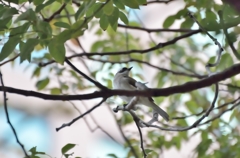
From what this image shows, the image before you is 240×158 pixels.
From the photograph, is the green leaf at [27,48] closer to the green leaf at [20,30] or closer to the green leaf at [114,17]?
the green leaf at [20,30]

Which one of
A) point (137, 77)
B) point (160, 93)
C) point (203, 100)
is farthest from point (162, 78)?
point (160, 93)

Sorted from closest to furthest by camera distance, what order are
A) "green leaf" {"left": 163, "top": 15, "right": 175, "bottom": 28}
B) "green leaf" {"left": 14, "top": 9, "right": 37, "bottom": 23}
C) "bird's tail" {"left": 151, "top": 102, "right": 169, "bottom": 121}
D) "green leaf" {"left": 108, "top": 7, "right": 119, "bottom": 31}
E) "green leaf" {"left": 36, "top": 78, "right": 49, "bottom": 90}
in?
"green leaf" {"left": 14, "top": 9, "right": 37, "bottom": 23}, "green leaf" {"left": 108, "top": 7, "right": 119, "bottom": 31}, "bird's tail" {"left": 151, "top": 102, "right": 169, "bottom": 121}, "green leaf" {"left": 163, "top": 15, "right": 175, "bottom": 28}, "green leaf" {"left": 36, "top": 78, "right": 49, "bottom": 90}

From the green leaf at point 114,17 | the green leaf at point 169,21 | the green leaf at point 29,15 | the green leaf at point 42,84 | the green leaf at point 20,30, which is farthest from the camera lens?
the green leaf at point 42,84

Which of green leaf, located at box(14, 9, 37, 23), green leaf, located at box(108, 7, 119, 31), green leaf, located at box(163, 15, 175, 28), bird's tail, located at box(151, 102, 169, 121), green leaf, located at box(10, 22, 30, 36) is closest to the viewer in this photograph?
green leaf, located at box(14, 9, 37, 23)

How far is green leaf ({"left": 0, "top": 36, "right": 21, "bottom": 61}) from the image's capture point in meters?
1.27

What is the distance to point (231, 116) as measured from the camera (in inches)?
101

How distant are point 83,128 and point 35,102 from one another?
2.59 feet

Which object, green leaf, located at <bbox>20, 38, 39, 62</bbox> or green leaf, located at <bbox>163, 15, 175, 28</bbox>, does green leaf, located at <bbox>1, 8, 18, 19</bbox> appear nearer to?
green leaf, located at <bbox>20, 38, 39, 62</bbox>

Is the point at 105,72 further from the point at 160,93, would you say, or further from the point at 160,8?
the point at 160,8

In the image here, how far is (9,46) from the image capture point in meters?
1.29

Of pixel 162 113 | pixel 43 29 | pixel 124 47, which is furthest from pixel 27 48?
pixel 124 47

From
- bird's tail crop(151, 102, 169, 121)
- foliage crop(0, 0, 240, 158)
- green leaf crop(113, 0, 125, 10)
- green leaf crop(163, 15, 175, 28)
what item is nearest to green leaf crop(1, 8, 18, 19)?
foliage crop(0, 0, 240, 158)

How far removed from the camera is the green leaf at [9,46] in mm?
1273

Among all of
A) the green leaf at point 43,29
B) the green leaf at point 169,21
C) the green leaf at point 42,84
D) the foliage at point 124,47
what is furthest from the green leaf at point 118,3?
the green leaf at point 42,84
